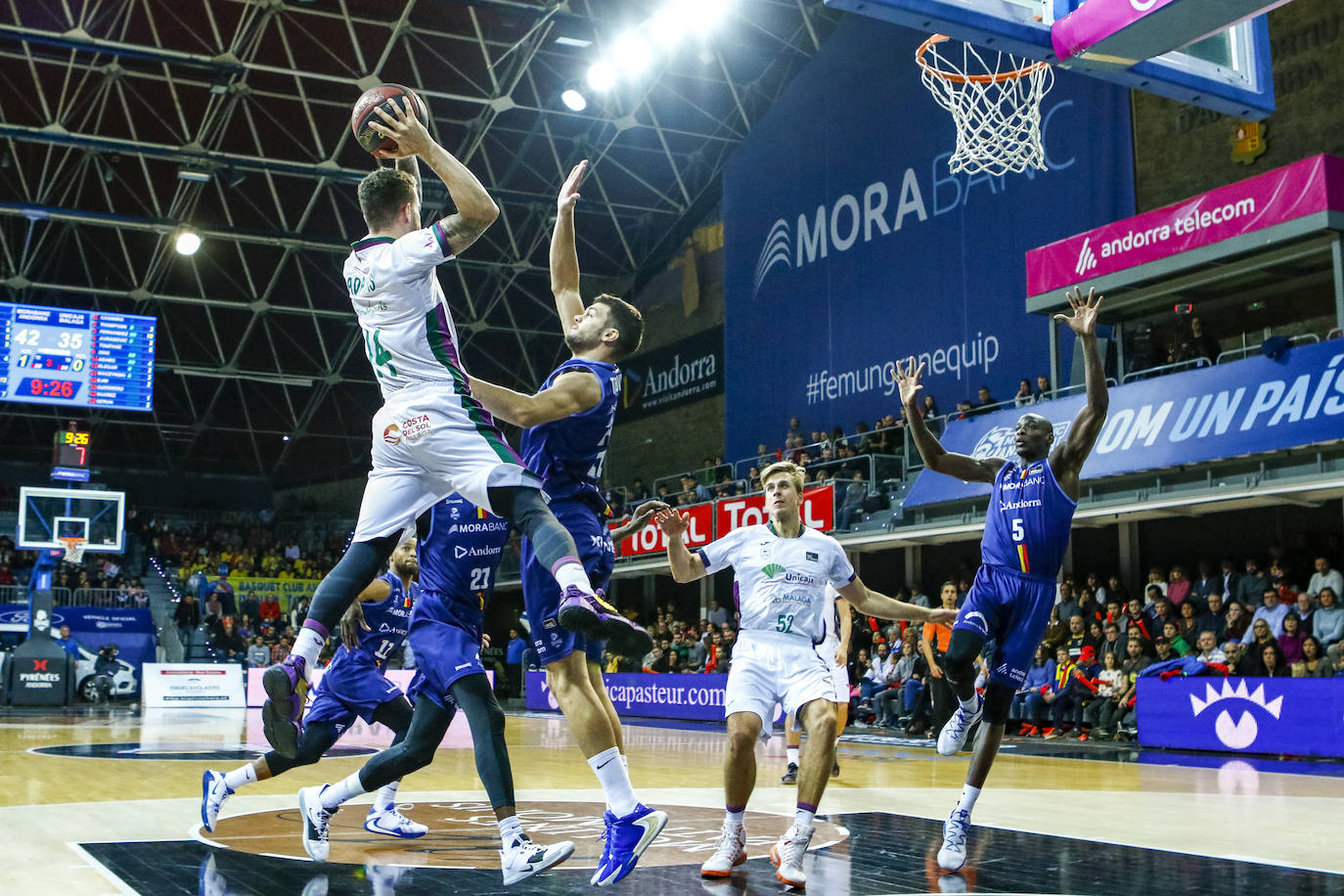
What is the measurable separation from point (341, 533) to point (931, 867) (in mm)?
34874

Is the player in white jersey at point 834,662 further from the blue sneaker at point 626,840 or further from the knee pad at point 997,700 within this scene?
the blue sneaker at point 626,840

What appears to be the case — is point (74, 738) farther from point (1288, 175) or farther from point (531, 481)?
point (1288, 175)

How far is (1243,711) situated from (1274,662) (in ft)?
2.02

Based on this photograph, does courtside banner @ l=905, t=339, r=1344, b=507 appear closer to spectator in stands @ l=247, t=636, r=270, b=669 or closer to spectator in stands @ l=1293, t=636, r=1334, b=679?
spectator in stands @ l=1293, t=636, r=1334, b=679

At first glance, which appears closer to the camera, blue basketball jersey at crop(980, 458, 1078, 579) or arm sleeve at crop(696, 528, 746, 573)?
arm sleeve at crop(696, 528, 746, 573)

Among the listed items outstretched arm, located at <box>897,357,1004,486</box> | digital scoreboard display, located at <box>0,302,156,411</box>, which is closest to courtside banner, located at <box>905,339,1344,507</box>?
outstretched arm, located at <box>897,357,1004,486</box>

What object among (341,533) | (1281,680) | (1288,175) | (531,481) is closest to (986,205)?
(1288,175)

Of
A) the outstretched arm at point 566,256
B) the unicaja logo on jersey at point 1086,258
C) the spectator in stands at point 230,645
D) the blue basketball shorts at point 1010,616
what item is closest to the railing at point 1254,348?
the unicaja logo on jersey at point 1086,258

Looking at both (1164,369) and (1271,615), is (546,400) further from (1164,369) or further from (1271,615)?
(1164,369)

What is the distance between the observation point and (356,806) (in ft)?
26.2

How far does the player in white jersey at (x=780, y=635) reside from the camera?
5.64 meters

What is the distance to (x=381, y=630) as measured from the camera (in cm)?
725

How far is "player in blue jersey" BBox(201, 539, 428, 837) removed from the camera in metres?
6.70

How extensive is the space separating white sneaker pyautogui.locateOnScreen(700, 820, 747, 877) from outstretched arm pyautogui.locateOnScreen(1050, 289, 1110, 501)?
2393mm
